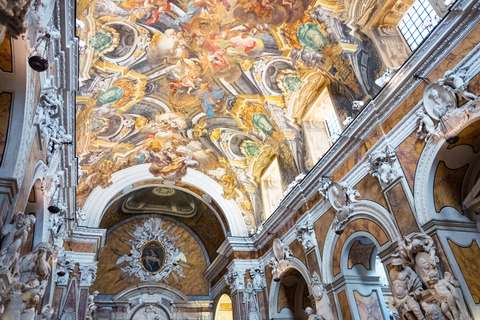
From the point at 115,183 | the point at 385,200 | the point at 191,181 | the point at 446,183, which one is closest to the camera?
the point at 446,183

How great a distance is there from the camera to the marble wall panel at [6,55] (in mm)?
6043

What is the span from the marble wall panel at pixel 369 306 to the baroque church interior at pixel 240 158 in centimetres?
6

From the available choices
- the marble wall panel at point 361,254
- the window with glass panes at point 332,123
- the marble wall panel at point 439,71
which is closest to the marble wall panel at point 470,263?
the marble wall panel at point 439,71

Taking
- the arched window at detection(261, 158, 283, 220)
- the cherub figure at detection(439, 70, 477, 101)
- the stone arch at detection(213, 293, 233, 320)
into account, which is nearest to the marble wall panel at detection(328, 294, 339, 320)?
the arched window at detection(261, 158, 283, 220)

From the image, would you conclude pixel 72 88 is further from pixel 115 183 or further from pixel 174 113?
pixel 115 183

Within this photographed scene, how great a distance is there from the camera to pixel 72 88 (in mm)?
7844

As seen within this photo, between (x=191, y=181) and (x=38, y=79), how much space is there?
35.4 ft

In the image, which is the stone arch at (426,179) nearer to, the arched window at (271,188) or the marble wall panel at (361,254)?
the marble wall panel at (361,254)

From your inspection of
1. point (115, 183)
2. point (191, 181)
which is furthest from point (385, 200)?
point (115, 183)

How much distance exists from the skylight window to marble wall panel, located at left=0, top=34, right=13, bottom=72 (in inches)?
295

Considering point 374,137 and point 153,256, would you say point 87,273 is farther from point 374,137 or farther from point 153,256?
point 374,137

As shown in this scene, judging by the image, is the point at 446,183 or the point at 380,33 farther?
the point at 380,33

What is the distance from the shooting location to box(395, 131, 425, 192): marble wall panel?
25.5 ft

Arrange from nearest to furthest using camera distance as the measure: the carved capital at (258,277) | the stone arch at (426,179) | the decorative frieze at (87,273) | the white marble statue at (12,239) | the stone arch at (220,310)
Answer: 1. the white marble statue at (12,239)
2. the stone arch at (426,179)
3. the decorative frieze at (87,273)
4. the carved capital at (258,277)
5. the stone arch at (220,310)
